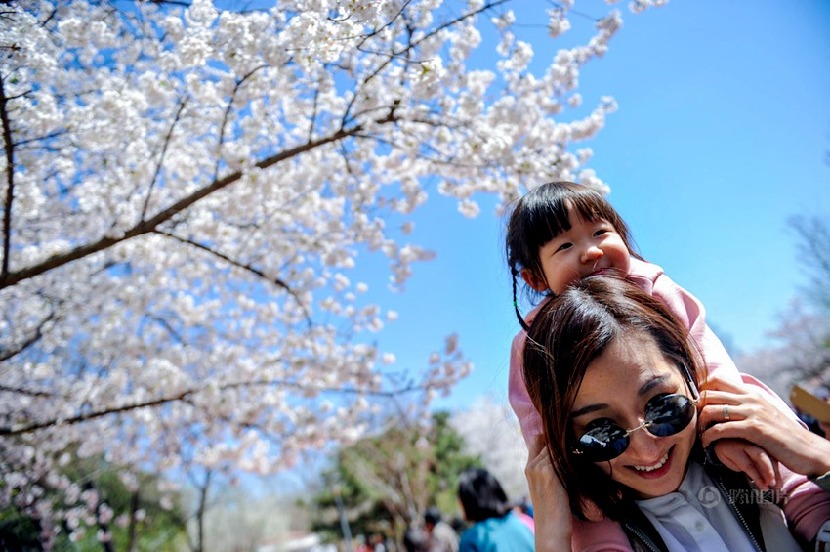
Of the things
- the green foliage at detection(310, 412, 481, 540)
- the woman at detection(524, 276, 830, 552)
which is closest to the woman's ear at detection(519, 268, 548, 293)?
the woman at detection(524, 276, 830, 552)

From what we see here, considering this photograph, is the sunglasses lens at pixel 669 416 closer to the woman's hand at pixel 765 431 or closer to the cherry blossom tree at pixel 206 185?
the woman's hand at pixel 765 431

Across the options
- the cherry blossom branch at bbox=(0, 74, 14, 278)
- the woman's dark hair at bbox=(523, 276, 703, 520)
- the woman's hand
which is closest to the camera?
the woman's hand

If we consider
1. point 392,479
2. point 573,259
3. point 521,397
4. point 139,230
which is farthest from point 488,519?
point 392,479

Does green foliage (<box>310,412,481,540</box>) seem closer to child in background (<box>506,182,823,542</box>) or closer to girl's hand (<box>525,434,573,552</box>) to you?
child in background (<box>506,182,823,542</box>)

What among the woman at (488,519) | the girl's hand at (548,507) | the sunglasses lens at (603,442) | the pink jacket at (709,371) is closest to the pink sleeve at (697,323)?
the pink jacket at (709,371)

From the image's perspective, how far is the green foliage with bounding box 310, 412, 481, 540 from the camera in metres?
8.22

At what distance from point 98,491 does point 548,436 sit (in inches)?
255

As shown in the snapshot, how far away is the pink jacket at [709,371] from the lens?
804mm

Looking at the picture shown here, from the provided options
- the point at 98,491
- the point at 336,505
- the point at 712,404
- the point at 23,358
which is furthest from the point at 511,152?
the point at 336,505

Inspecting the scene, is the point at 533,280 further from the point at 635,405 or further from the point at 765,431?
the point at 765,431

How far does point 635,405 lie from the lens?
0.85m

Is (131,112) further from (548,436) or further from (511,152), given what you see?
(548,436)

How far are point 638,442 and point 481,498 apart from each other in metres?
1.93

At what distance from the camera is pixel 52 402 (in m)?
4.45
